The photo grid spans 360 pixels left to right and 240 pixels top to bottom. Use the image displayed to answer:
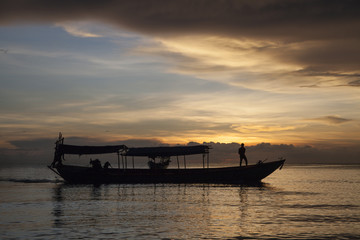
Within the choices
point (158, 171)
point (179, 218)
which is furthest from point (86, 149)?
point (179, 218)

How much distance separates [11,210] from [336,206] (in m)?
22.2

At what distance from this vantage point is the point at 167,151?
4591 centimetres

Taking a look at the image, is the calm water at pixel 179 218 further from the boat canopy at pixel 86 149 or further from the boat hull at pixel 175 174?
the boat canopy at pixel 86 149

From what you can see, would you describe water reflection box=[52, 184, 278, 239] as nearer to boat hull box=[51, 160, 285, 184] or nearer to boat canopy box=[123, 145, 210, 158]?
boat hull box=[51, 160, 285, 184]

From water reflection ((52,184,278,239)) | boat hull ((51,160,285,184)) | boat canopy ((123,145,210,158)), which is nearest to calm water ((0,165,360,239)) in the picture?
water reflection ((52,184,278,239))

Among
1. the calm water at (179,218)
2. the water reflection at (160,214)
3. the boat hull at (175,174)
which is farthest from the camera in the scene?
the boat hull at (175,174)

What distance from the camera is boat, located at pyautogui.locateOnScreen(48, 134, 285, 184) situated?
44.3 m

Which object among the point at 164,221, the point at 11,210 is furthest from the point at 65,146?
the point at 164,221

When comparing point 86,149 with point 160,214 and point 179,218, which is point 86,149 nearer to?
point 160,214

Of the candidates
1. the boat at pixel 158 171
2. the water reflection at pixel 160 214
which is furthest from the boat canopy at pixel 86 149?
the water reflection at pixel 160 214

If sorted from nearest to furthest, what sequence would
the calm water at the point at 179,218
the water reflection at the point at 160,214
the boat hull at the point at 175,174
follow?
1. the calm water at the point at 179,218
2. the water reflection at the point at 160,214
3. the boat hull at the point at 175,174

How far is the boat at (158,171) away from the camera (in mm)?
44281

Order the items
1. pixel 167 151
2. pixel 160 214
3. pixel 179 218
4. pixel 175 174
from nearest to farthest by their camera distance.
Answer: pixel 179 218 → pixel 160 214 → pixel 175 174 → pixel 167 151

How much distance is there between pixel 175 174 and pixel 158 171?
201 centimetres
